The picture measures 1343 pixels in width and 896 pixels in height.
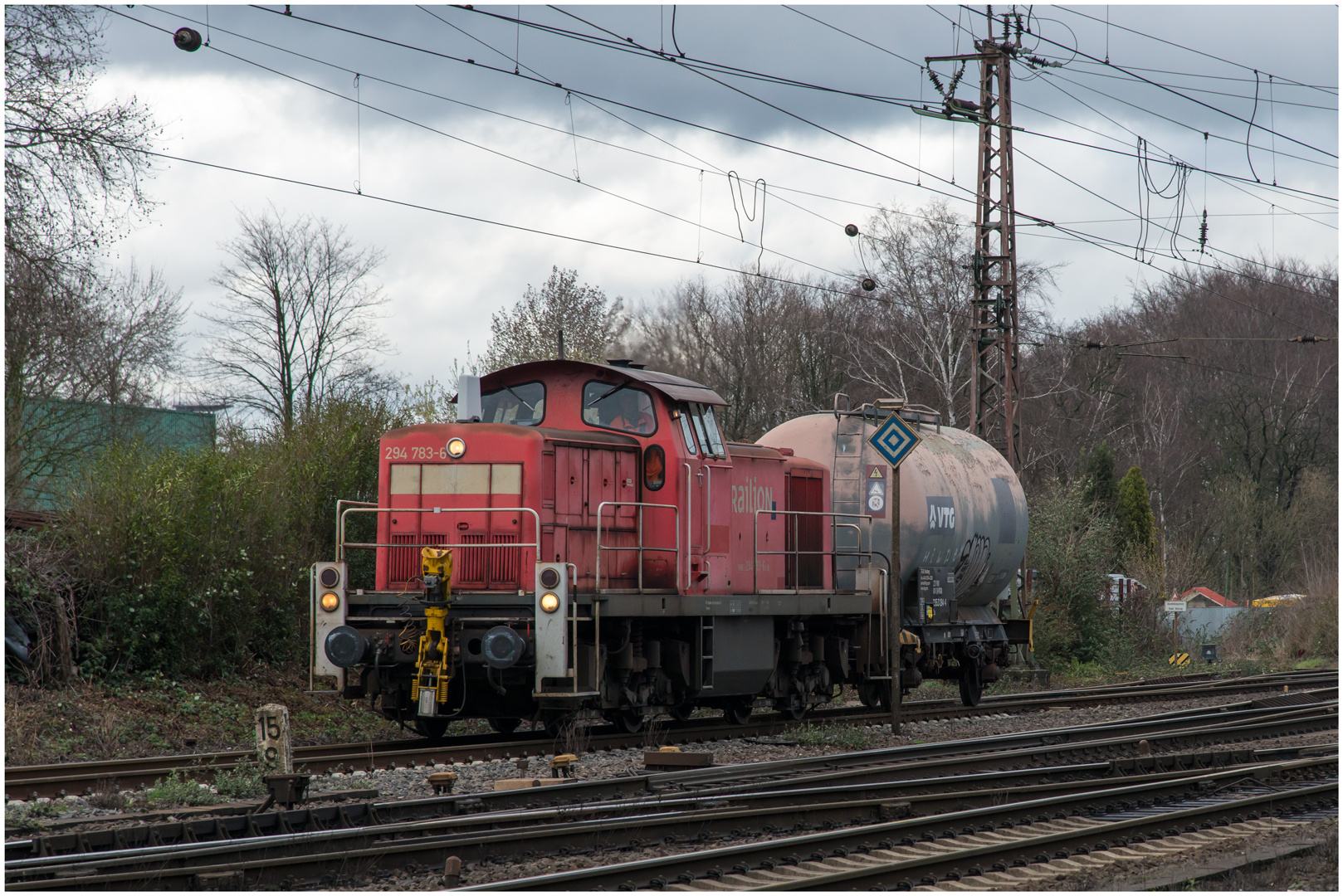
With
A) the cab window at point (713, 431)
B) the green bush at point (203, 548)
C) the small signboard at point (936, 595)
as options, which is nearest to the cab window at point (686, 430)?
the cab window at point (713, 431)

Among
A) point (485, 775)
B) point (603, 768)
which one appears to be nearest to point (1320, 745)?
point (603, 768)

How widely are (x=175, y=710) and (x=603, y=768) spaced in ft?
18.0

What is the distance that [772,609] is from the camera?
13.0 metres

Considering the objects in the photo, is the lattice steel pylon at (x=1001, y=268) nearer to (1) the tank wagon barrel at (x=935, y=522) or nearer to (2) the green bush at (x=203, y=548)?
(1) the tank wagon barrel at (x=935, y=522)

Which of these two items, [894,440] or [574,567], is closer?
[574,567]

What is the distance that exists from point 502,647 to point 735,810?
304cm

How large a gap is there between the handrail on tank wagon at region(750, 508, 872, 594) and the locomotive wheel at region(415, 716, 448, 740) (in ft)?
11.7

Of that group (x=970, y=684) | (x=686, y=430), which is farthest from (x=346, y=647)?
(x=970, y=684)

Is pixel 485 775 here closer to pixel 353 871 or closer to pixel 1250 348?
pixel 353 871

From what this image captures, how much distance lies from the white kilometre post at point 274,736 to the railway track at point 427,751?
2.11ft

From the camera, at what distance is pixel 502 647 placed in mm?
10164

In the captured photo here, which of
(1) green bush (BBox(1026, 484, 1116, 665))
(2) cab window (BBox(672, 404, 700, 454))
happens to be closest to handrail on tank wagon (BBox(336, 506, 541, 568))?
(2) cab window (BBox(672, 404, 700, 454))

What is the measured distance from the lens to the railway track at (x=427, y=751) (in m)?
9.06

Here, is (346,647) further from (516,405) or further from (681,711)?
(681,711)
